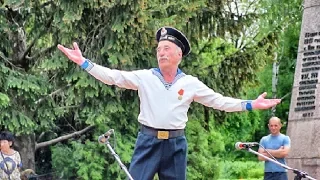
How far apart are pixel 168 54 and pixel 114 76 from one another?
1.39ft

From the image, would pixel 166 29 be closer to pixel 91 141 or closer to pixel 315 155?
pixel 315 155

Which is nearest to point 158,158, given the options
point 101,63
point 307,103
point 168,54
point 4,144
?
point 168,54

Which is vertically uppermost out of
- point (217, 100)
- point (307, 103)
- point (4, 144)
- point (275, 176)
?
point (217, 100)

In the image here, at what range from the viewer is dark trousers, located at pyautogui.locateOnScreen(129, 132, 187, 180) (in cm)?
574

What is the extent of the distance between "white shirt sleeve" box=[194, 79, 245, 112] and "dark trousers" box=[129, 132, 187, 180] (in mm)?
337

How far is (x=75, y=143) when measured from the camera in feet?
43.9

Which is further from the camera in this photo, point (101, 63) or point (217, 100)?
point (101, 63)

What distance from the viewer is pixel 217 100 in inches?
231

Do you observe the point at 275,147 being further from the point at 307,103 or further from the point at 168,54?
the point at 168,54

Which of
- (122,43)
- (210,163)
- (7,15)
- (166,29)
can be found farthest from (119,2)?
(166,29)

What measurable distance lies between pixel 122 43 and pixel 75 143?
261cm

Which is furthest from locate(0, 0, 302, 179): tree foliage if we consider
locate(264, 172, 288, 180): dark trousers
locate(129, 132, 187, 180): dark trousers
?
locate(129, 132, 187, 180): dark trousers

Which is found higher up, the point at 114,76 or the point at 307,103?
the point at 114,76

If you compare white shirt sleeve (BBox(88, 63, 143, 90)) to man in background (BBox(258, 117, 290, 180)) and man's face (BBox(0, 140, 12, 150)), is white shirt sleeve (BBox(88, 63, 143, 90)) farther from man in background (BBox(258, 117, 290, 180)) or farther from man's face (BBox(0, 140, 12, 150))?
man's face (BBox(0, 140, 12, 150))
